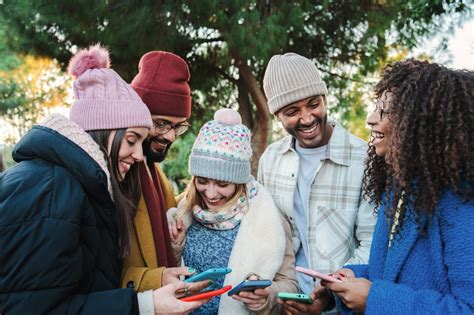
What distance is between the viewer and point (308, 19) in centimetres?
695

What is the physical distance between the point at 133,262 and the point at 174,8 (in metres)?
4.46

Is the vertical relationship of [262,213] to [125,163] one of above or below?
below

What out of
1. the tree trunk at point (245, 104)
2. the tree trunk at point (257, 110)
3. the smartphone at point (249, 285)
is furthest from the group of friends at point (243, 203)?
the tree trunk at point (245, 104)

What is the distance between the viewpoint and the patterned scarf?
7.90ft

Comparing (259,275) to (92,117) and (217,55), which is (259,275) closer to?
(92,117)

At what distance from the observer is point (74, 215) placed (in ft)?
4.91

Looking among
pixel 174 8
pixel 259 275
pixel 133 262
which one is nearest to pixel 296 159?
pixel 259 275

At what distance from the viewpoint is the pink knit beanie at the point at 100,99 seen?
1857 mm

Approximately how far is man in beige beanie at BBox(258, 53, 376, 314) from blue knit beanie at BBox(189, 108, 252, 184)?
11.8 inches

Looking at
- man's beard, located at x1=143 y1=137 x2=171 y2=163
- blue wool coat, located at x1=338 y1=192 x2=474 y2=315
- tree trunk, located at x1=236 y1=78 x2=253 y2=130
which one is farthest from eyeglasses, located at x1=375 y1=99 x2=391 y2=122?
tree trunk, located at x1=236 y1=78 x2=253 y2=130

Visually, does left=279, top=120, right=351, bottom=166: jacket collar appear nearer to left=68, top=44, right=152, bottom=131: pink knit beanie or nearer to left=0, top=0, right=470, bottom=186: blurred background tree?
left=68, top=44, right=152, bottom=131: pink knit beanie

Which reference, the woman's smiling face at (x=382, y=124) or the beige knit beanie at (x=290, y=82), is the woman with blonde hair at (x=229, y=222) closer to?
the beige knit beanie at (x=290, y=82)

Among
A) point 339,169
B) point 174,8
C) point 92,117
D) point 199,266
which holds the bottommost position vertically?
point 199,266

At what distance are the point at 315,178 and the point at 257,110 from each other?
5.06m
